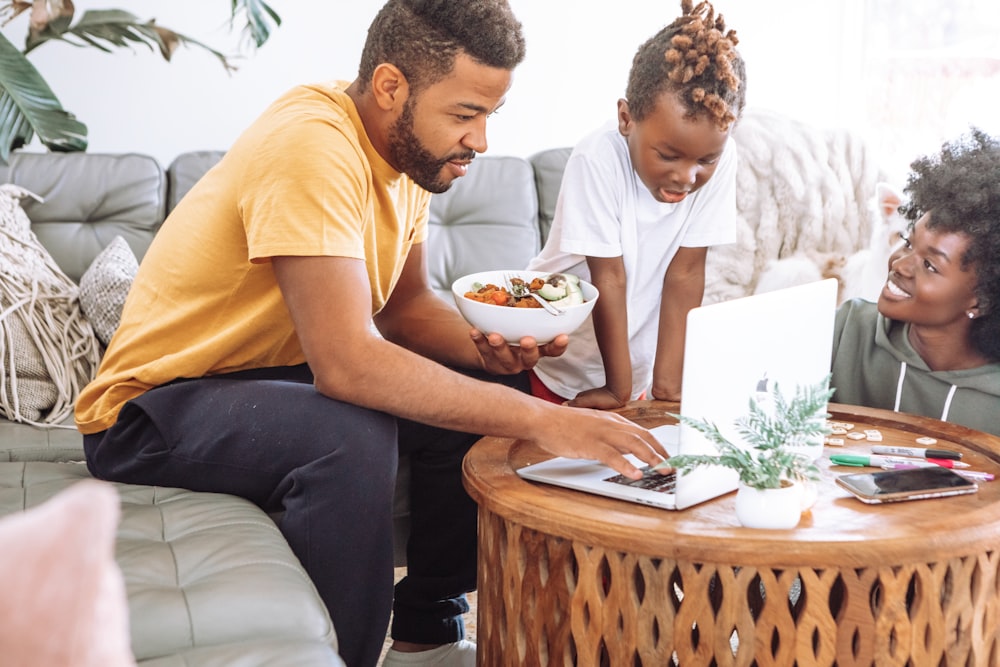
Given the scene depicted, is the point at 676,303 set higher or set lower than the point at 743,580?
higher

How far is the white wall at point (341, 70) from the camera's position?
323 centimetres

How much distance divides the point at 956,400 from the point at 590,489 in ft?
2.98

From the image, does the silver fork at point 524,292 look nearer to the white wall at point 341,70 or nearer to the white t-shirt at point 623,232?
the white t-shirt at point 623,232

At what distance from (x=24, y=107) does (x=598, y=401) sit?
5.94 feet

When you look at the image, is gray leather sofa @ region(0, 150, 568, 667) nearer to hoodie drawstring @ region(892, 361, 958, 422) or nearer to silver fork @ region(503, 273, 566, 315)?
silver fork @ region(503, 273, 566, 315)

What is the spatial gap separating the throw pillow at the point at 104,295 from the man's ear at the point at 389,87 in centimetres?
102

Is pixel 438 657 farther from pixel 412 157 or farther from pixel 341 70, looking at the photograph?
pixel 341 70

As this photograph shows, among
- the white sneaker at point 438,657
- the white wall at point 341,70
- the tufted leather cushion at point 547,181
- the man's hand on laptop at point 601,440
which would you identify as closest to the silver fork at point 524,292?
the man's hand on laptop at point 601,440

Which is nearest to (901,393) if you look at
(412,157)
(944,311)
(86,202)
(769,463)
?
(944,311)

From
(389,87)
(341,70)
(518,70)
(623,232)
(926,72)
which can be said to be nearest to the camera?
(389,87)

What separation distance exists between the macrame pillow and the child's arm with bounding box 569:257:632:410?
1100 mm

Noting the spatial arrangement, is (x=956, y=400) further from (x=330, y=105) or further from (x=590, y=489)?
(x=330, y=105)

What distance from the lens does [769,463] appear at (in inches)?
47.8

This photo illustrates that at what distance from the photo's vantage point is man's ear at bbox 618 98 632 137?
196cm
